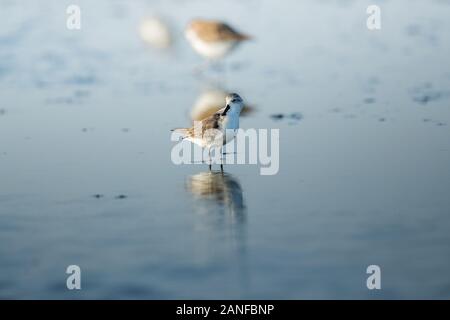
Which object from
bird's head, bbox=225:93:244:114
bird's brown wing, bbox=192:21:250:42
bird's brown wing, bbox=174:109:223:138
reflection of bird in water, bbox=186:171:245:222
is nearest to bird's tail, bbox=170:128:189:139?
bird's brown wing, bbox=174:109:223:138

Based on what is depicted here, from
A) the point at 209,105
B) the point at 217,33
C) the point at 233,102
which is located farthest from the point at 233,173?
the point at 217,33

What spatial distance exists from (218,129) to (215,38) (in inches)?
239

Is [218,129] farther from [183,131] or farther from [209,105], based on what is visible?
[209,105]

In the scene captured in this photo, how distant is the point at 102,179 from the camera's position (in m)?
8.66

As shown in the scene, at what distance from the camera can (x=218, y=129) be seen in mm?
9273

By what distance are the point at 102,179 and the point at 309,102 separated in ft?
13.5

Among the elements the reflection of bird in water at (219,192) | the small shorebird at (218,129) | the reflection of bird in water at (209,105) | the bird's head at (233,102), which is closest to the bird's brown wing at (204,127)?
the small shorebird at (218,129)

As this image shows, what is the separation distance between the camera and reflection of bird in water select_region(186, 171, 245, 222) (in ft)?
25.2

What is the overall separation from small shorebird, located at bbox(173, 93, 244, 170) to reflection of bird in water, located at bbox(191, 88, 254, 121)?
1.78 metres

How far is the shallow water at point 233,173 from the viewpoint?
6.20m

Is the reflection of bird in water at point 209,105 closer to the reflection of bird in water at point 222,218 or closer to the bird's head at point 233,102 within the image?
the bird's head at point 233,102

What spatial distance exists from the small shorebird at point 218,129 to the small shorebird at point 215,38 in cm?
565
